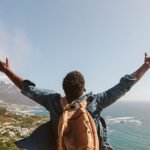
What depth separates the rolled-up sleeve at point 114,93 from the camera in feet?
7.93

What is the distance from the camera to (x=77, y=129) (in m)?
2.33

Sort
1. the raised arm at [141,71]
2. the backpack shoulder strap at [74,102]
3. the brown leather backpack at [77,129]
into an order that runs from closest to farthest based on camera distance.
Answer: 1. the brown leather backpack at [77,129]
2. the backpack shoulder strap at [74,102]
3. the raised arm at [141,71]

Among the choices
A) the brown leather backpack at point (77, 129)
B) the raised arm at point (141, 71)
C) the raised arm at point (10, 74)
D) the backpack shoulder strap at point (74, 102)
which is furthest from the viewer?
the raised arm at point (10, 74)

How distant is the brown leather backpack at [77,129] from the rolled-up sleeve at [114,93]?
120 mm

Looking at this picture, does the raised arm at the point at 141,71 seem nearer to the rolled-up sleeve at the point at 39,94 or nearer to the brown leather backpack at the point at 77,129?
the brown leather backpack at the point at 77,129

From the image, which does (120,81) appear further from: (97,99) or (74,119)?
(74,119)

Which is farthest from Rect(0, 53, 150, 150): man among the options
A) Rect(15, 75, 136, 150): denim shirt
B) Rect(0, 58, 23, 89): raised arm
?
Rect(0, 58, 23, 89): raised arm

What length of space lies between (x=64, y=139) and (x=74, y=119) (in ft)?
0.49

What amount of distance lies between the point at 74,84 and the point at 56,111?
23cm

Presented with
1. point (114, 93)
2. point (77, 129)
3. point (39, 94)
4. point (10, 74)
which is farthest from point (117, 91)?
point (10, 74)

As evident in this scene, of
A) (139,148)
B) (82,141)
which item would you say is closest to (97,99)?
(82,141)

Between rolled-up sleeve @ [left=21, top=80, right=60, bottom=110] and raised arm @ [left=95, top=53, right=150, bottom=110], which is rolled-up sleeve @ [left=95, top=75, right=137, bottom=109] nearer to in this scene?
raised arm @ [left=95, top=53, right=150, bottom=110]

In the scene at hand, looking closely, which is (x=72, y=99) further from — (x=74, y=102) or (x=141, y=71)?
(x=141, y=71)

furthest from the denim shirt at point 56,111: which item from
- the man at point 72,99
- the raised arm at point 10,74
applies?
the raised arm at point 10,74
